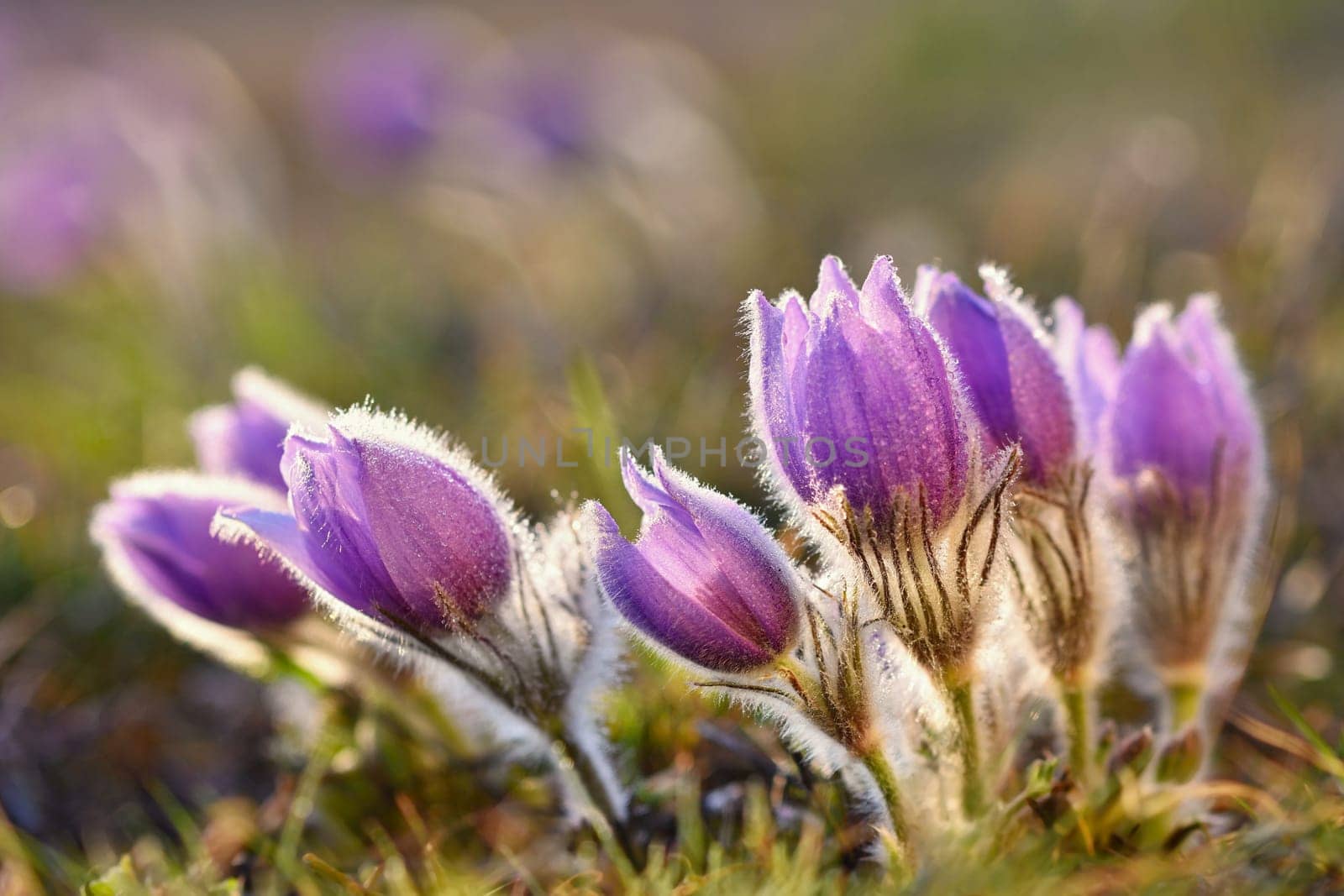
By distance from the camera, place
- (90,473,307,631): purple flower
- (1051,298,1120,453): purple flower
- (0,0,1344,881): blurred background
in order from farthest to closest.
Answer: (0,0,1344,881): blurred background
(90,473,307,631): purple flower
(1051,298,1120,453): purple flower

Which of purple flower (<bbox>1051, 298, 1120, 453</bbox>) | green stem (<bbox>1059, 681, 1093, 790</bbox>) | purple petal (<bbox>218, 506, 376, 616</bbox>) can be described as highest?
purple flower (<bbox>1051, 298, 1120, 453</bbox>)

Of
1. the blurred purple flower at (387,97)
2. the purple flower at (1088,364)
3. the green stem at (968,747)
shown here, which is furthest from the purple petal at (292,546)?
the blurred purple flower at (387,97)

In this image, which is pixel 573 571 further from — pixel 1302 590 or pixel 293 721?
pixel 1302 590

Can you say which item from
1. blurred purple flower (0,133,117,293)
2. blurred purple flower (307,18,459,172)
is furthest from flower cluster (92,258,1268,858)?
blurred purple flower (307,18,459,172)

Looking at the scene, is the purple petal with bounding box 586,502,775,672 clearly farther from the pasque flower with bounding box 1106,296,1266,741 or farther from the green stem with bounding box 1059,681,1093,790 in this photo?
the pasque flower with bounding box 1106,296,1266,741

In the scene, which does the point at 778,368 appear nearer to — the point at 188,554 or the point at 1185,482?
the point at 1185,482

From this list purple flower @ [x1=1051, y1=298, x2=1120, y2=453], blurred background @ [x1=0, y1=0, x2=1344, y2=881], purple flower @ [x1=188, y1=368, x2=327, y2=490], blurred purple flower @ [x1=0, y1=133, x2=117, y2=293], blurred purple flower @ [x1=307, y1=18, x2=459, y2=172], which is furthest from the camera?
blurred purple flower @ [x1=307, y1=18, x2=459, y2=172]

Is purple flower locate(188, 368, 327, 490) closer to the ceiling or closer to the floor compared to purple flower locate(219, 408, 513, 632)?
closer to the ceiling
